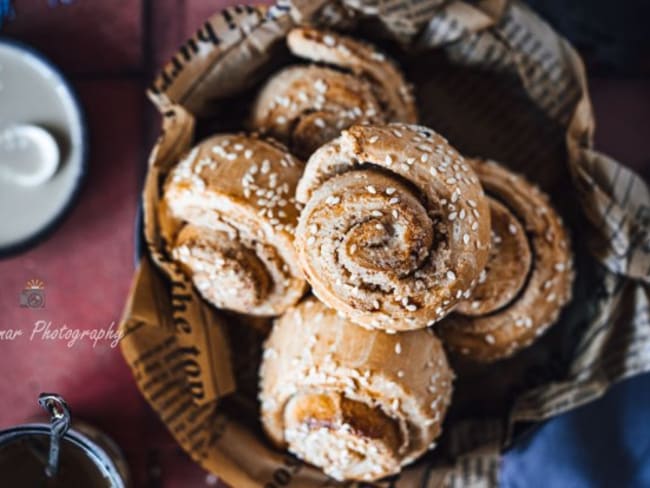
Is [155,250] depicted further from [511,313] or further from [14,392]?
[511,313]

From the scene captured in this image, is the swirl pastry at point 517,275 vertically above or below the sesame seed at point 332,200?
below

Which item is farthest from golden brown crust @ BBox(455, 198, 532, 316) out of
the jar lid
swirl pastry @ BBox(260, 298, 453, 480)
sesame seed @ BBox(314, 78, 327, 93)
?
the jar lid
